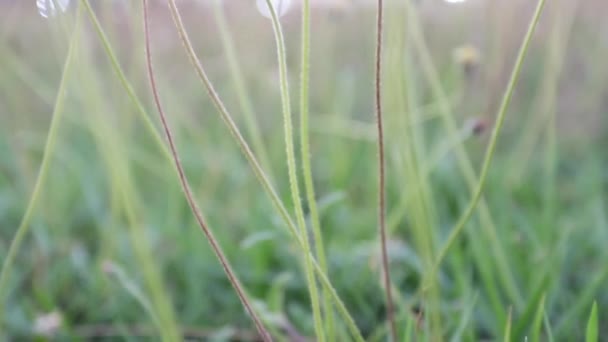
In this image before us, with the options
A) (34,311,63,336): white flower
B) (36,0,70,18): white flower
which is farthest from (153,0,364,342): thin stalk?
(34,311,63,336): white flower

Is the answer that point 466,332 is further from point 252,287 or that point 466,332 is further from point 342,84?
point 342,84

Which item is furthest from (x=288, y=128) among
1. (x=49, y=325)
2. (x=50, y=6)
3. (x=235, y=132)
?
(x=49, y=325)

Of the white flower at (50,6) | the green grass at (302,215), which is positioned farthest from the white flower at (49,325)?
the white flower at (50,6)

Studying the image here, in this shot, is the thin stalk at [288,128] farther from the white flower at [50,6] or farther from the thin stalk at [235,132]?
the white flower at [50,6]

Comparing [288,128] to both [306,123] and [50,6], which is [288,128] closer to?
[306,123]

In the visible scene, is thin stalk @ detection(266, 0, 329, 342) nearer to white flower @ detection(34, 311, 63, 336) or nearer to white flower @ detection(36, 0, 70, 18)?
white flower @ detection(36, 0, 70, 18)

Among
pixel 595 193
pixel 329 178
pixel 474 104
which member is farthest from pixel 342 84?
pixel 595 193
